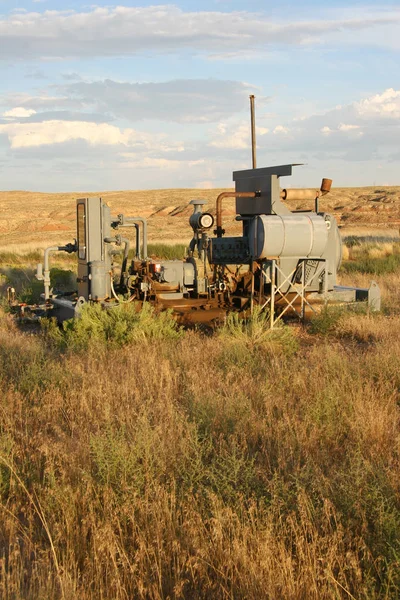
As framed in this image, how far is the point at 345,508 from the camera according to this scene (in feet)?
13.1

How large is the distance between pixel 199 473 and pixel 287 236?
23.0ft

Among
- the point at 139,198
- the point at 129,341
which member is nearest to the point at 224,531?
the point at 129,341

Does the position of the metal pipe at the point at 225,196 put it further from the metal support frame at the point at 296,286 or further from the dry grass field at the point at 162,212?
the dry grass field at the point at 162,212

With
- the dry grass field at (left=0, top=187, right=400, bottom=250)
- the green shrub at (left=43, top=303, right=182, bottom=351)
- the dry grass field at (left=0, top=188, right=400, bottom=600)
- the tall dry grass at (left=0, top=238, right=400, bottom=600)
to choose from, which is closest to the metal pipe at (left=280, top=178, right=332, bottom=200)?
the green shrub at (left=43, top=303, right=182, bottom=351)

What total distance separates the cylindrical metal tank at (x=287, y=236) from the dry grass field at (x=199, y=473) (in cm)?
264

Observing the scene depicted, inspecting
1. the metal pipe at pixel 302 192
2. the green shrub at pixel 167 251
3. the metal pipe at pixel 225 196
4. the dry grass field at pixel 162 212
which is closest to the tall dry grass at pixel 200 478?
the metal pipe at pixel 225 196

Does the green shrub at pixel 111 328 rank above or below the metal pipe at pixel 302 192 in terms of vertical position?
below

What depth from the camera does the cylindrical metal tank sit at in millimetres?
10906

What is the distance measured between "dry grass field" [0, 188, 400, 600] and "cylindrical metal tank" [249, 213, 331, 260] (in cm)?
264

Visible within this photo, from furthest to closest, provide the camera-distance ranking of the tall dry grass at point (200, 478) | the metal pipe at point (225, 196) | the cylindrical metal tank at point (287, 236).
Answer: the metal pipe at point (225, 196), the cylindrical metal tank at point (287, 236), the tall dry grass at point (200, 478)

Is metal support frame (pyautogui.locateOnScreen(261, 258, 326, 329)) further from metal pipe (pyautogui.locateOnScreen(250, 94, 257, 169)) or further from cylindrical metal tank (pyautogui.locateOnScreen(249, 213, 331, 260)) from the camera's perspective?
metal pipe (pyautogui.locateOnScreen(250, 94, 257, 169))

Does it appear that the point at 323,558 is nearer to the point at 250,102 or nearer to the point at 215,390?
the point at 215,390

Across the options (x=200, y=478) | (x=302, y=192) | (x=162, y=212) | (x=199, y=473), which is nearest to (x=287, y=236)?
(x=302, y=192)

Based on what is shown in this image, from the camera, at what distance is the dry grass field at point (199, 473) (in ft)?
11.3
